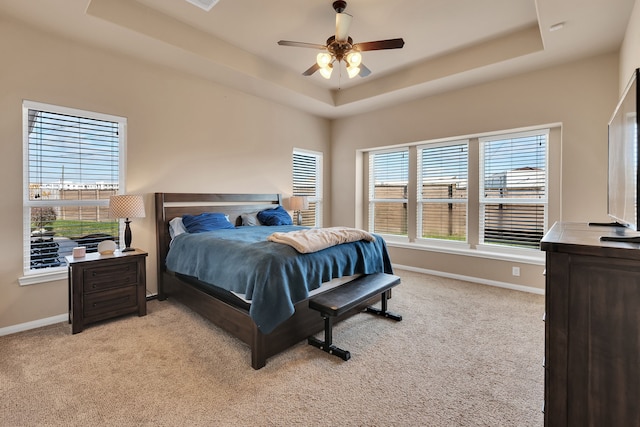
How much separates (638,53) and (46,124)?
5174 mm

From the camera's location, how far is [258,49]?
3764mm

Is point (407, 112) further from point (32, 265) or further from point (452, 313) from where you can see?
point (32, 265)

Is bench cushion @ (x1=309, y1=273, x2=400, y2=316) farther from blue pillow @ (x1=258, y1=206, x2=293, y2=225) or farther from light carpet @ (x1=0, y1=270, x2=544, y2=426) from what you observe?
blue pillow @ (x1=258, y1=206, x2=293, y2=225)

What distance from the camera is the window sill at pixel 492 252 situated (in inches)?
154

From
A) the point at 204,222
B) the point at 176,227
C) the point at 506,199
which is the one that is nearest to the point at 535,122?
the point at 506,199

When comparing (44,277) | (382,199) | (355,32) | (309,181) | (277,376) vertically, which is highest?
(355,32)

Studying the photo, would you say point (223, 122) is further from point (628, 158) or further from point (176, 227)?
point (628, 158)

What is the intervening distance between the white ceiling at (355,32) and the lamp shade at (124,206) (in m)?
1.59

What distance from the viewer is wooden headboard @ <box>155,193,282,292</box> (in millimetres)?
3635

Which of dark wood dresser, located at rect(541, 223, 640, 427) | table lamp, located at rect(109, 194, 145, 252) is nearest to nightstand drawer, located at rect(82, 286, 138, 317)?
table lamp, located at rect(109, 194, 145, 252)

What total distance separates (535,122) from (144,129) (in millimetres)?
4750

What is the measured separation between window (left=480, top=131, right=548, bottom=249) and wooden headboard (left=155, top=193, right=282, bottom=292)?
3.24m

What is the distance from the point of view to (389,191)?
18.1 ft

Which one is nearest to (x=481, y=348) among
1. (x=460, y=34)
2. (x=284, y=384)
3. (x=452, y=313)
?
(x=452, y=313)
